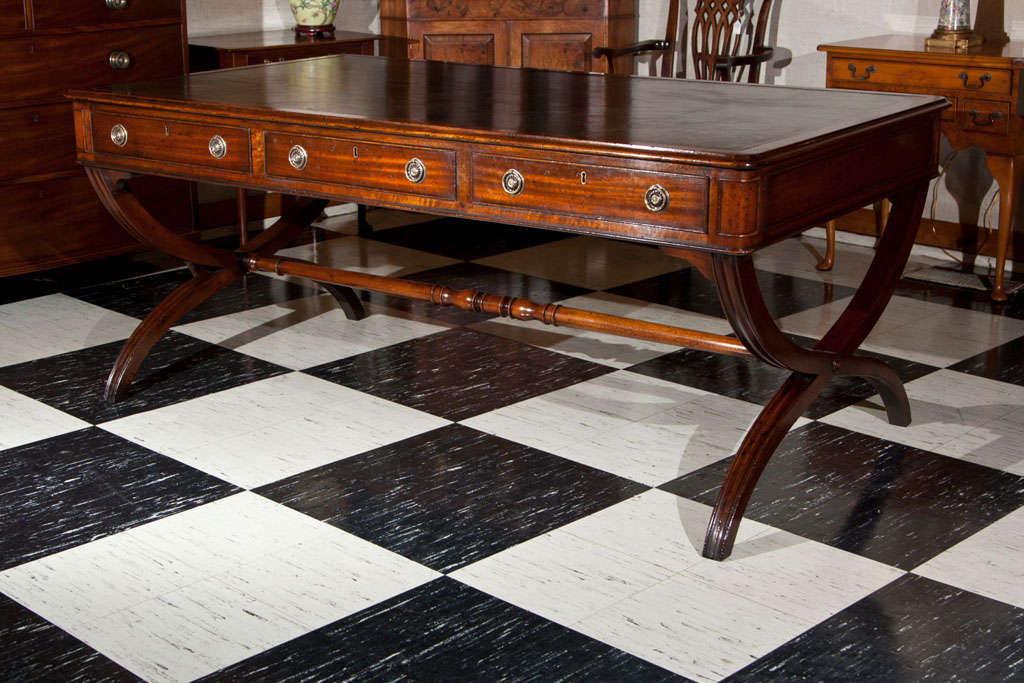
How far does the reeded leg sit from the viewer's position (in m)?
3.90

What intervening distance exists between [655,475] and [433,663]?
33.6 inches

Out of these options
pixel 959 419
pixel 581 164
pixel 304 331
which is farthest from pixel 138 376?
pixel 959 419

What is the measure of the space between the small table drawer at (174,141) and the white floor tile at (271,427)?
1.98 feet

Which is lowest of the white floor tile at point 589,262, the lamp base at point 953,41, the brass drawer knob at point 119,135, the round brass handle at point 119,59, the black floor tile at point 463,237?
the white floor tile at point 589,262

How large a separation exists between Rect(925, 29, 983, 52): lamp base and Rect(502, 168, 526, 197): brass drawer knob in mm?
2241

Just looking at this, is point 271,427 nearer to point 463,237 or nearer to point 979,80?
point 463,237

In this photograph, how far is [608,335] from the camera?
12.0ft

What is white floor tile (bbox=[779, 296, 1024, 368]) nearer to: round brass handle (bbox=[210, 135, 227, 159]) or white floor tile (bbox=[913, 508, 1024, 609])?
white floor tile (bbox=[913, 508, 1024, 609])

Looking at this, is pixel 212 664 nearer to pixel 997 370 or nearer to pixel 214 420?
pixel 214 420

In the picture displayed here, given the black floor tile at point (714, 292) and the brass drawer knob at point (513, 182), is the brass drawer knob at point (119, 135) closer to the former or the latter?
the brass drawer knob at point (513, 182)

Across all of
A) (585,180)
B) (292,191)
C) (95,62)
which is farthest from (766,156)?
(95,62)

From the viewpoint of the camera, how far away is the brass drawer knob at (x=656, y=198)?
215 cm

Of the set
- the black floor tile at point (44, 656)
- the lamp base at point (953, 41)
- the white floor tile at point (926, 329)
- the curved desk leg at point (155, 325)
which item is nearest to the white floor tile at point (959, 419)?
the white floor tile at point (926, 329)

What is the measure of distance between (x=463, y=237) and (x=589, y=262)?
59 centimetres
